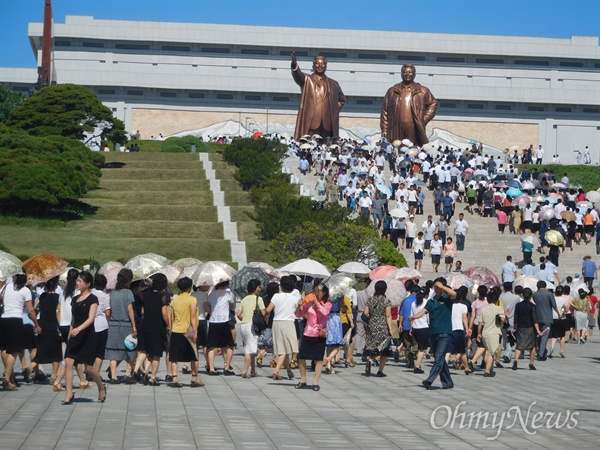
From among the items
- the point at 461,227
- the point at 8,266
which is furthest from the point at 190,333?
the point at 461,227

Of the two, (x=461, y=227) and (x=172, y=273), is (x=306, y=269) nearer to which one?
(x=172, y=273)

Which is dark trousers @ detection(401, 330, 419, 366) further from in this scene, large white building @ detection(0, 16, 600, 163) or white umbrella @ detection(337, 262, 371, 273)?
large white building @ detection(0, 16, 600, 163)

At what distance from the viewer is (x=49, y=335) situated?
40.4 feet

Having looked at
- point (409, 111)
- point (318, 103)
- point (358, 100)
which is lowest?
point (409, 111)

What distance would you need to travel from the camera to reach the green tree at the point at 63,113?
4603 centimetres

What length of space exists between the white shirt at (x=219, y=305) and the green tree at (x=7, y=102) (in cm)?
4485

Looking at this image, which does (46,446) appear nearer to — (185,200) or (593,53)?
(185,200)

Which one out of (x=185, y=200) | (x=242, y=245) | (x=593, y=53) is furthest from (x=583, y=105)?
(x=242, y=245)

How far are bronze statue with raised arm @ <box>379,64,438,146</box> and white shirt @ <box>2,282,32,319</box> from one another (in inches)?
1259

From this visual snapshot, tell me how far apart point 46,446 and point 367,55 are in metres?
63.3

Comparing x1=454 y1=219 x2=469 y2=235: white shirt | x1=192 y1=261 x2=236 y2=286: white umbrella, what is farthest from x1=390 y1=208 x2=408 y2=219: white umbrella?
x1=192 y1=261 x2=236 y2=286: white umbrella

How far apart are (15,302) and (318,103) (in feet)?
Answer: 104

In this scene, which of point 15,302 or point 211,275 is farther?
point 211,275

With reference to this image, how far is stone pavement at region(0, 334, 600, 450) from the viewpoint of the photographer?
379 inches
